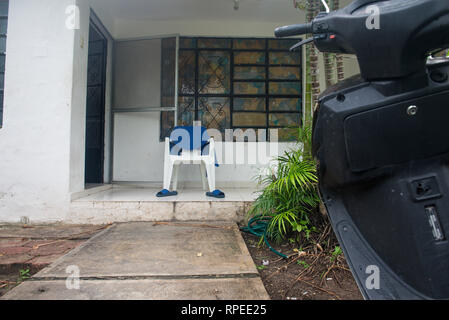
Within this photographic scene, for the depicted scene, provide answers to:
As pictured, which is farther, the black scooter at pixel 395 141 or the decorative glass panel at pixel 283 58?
the decorative glass panel at pixel 283 58

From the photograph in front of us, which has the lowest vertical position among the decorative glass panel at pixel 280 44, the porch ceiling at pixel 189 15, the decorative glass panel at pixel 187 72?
the decorative glass panel at pixel 187 72

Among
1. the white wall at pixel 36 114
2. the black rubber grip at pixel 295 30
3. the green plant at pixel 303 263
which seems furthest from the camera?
the white wall at pixel 36 114

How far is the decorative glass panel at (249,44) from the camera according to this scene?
403 cm

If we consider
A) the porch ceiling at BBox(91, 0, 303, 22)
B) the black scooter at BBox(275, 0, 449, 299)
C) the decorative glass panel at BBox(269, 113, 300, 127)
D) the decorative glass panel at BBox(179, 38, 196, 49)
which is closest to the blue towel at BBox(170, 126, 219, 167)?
the decorative glass panel at BBox(269, 113, 300, 127)

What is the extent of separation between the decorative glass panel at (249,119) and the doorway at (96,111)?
198 cm

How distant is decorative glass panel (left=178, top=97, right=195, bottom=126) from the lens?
399 centimetres

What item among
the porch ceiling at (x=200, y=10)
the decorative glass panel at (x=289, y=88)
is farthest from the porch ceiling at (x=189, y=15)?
the decorative glass panel at (x=289, y=88)

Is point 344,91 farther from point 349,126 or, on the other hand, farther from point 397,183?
point 397,183

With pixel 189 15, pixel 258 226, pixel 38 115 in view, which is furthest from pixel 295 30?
pixel 189 15

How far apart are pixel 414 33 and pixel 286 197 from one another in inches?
56.1

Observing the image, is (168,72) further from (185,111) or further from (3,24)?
(3,24)

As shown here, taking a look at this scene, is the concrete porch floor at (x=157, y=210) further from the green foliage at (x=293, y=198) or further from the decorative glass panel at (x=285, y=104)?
the decorative glass panel at (x=285, y=104)

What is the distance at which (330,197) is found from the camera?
938 millimetres

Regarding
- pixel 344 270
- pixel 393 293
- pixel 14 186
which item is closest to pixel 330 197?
pixel 393 293
